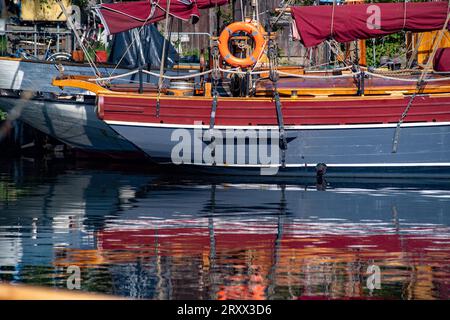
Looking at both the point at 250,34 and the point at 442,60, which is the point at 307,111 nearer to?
the point at 250,34

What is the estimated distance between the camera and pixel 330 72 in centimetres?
3006

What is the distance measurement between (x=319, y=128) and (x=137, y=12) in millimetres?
5734

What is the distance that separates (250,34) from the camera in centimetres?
2905

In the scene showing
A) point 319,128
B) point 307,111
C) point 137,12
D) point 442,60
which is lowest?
point 319,128

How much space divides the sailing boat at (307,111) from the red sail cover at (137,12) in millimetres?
37

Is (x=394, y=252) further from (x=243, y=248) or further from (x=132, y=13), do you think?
(x=132, y=13)

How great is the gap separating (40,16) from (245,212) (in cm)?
2055

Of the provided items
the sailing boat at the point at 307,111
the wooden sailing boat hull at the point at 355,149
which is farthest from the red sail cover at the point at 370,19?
the wooden sailing boat hull at the point at 355,149

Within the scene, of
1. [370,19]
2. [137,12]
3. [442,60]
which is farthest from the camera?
[137,12]

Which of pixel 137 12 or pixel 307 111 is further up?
pixel 137 12

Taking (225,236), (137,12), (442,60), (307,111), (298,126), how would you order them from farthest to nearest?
1. (137,12)
2. (442,60)
3. (298,126)
4. (307,111)
5. (225,236)

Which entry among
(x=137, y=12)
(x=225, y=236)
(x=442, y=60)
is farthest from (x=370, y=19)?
(x=225, y=236)

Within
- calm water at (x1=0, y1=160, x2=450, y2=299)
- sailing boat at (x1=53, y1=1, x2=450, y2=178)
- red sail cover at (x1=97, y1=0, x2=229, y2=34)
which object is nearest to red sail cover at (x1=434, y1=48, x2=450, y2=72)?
sailing boat at (x1=53, y1=1, x2=450, y2=178)
